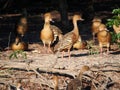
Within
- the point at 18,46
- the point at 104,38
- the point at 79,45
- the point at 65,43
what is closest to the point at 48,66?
the point at 65,43

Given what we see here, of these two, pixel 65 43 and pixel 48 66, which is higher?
pixel 65 43

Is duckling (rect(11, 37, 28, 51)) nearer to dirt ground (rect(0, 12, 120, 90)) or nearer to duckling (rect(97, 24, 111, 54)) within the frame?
dirt ground (rect(0, 12, 120, 90))

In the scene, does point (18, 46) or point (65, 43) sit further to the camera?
point (18, 46)

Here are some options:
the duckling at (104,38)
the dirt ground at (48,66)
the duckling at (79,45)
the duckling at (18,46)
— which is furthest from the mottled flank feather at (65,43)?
the duckling at (18,46)

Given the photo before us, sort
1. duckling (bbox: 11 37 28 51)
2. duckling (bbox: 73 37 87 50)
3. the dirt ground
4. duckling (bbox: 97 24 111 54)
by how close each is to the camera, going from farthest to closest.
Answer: duckling (bbox: 73 37 87 50)
duckling (bbox: 11 37 28 51)
duckling (bbox: 97 24 111 54)
the dirt ground

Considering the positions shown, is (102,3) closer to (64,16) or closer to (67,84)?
(64,16)

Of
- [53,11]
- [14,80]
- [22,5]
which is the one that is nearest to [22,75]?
[14,80]

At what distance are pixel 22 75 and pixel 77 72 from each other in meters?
1.36

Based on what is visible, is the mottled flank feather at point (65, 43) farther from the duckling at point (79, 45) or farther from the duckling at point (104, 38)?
the duckling at point (79, 45)

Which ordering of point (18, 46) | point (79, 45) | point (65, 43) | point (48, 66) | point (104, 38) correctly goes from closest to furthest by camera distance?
1. point (48, 66)
2. point (65, 43)
3. point (104, 38)
4. point (18, 46)
5. point (79, 45)

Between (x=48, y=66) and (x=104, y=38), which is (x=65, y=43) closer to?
(x=104, y=38)

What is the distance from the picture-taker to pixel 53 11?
2642cm

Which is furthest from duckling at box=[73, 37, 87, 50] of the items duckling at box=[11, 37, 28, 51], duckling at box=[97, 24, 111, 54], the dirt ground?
duckling at box=[11, 37, 28, 51]

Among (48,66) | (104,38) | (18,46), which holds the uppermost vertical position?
(104,38)
